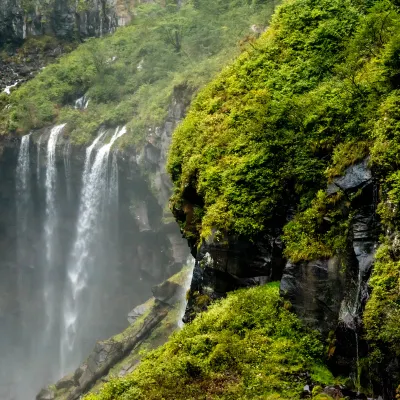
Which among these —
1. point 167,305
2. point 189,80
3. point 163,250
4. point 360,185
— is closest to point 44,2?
point 189,80

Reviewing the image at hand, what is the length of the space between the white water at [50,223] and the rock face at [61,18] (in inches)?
738

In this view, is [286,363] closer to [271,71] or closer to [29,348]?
[271,71]

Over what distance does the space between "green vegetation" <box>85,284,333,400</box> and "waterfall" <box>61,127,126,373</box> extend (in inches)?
1001

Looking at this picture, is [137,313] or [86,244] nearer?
[137,313]

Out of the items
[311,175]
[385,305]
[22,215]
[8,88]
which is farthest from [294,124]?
[8,88]

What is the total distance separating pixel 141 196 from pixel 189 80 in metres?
9.01

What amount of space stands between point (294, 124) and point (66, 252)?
94.9ft

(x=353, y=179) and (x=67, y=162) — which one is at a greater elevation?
(x=353, y=179)

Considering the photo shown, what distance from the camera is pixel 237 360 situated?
859 cm

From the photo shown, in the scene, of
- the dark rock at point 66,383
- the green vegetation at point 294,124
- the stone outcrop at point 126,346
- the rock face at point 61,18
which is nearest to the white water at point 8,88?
the rock face at point 61,18

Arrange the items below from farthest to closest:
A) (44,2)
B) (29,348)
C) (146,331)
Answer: (44,2), (29,348), (146,331)

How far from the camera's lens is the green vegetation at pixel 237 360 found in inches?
320

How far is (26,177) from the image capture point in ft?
123

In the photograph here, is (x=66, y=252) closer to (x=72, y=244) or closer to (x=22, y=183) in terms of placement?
(x=72, y=244)
